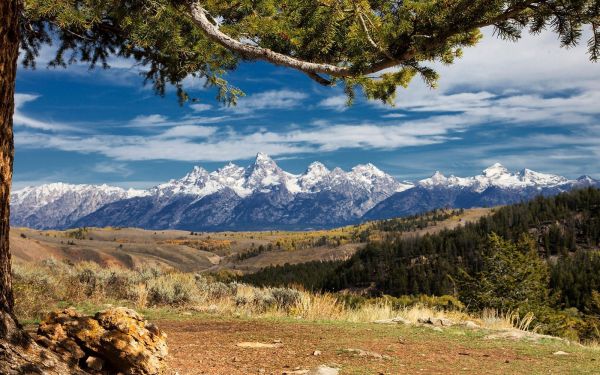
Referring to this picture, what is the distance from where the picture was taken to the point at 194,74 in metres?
11.4

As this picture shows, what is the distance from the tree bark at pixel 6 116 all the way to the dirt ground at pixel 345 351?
252 cm

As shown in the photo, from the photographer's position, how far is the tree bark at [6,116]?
4273mm

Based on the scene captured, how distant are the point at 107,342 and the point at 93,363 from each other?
272 mm

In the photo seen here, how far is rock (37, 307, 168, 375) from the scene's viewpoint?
5.54 m

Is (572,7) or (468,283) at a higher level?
(572,7)

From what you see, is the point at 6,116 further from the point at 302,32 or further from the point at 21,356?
the point at 302,32

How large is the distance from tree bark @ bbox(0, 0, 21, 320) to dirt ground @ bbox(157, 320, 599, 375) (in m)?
2.52

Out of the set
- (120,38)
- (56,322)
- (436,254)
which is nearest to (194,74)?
(120,38)

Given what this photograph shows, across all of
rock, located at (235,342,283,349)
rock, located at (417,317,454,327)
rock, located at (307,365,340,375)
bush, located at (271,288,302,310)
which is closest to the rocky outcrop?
rock, located at (307,365,340,375)

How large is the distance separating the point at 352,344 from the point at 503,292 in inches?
764

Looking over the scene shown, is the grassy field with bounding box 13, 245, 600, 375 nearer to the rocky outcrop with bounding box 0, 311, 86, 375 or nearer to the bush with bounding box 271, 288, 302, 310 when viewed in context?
the bush with bounding box 271, 288, 302, 310

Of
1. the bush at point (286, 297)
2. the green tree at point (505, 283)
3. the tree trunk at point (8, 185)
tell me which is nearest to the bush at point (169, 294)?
the bush at point (286, 297)

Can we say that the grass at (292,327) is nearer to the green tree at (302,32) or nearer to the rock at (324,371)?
the rock at (324,371)

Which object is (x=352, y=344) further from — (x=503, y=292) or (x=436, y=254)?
(x=436, y=254)
